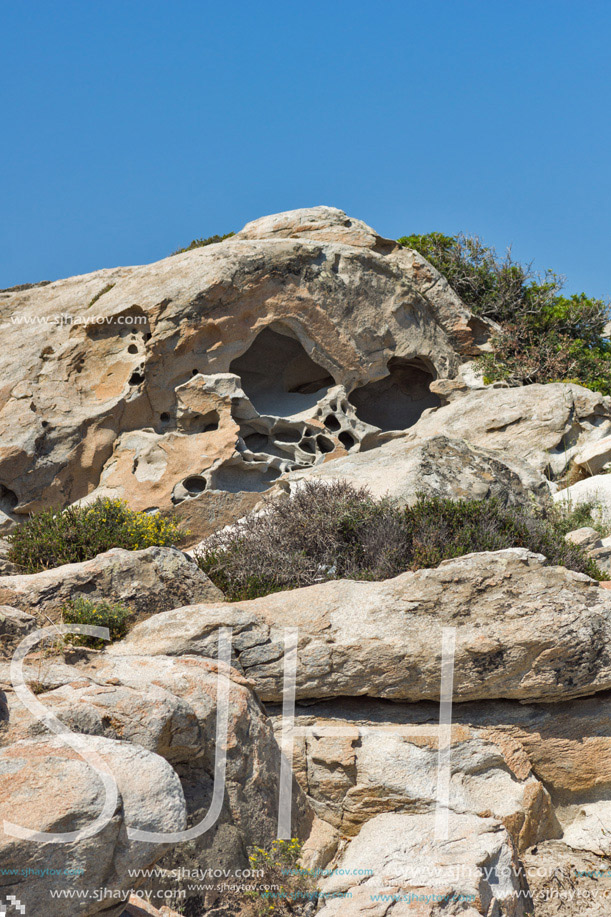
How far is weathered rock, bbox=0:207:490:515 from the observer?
14.0 meters

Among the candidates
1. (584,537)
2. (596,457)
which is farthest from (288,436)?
(584,537)

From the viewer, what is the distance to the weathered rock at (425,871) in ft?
16.5

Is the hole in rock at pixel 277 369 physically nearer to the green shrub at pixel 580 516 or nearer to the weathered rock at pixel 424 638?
the green shrub at pixel 580 516

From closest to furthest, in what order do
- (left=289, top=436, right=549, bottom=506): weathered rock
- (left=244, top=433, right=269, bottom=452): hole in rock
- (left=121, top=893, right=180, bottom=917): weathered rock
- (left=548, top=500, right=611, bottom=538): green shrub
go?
(left=121, top=893, right=180, bottom=917): weathered rock → (left=289, top=436, right=549, bottom=506): weathered rock → (left=548, top=500, right=611, bottom=538): green shrub → (left=244, top=433, right=269, bottom=452): hole in rock

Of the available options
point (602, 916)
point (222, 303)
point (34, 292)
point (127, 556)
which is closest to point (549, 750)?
point (602, 916)

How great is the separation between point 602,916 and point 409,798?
155 cm

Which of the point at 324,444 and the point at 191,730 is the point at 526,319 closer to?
the point at 324,444

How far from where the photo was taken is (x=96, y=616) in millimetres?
7078

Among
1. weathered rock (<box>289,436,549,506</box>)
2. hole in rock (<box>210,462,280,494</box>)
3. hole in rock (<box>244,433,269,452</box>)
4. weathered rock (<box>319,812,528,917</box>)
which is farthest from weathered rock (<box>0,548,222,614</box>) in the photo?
hole in rock (<box>244,433,269,452</box>)

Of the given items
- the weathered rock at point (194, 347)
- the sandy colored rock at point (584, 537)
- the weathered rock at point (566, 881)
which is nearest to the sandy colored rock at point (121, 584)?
the weathered rock at point (566, 881)

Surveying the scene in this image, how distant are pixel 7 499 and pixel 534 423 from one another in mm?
9594

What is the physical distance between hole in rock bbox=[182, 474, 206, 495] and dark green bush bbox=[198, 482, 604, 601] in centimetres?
410

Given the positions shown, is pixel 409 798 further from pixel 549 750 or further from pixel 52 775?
pixel 52 775

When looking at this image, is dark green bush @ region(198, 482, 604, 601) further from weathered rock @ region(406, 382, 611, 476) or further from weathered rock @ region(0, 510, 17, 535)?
weathered rock @ region(406, 382, 611, 476)
